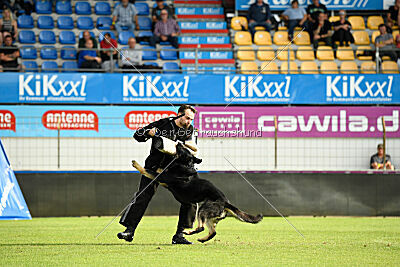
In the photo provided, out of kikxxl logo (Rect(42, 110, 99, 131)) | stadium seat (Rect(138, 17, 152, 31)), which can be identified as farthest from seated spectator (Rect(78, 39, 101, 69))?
stadium seat (Rect(138, 17, 152, 31))

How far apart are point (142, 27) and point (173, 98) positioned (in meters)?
4.57

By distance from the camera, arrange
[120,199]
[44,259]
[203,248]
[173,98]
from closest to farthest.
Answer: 1. [44,259]
2. [203,248]
3. [120,199]
4. [173,98]

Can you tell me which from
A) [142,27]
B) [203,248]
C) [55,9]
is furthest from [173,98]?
[203,248]

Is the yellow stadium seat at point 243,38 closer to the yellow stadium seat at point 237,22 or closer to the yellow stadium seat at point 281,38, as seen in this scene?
the yellow stadium seat at point 237,22

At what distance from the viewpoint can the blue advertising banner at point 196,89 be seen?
16438 mm

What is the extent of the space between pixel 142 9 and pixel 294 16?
15.3 ft

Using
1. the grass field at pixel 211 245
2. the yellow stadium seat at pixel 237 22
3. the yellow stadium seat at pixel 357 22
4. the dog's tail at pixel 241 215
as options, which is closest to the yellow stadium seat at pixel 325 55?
the yellow stadium seat at pixel 357 22

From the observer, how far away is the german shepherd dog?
8.80 m

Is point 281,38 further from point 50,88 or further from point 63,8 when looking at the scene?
point 50,88

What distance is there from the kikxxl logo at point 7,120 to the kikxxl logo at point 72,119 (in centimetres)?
75

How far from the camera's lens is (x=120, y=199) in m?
14.1

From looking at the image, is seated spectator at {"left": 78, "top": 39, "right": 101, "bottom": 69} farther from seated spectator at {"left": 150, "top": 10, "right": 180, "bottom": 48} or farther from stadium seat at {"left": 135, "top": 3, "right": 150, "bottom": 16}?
stadium seat at {"left": 135, "top": 3, "right": 150, "bottom": 16}

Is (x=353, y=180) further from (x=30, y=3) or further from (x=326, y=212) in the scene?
(x=30, y=3)

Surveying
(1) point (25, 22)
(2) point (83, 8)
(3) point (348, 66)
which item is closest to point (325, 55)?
(3) point (348, 66)
